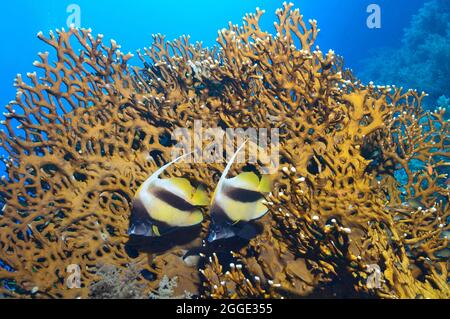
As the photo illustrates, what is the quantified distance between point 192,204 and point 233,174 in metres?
0.84

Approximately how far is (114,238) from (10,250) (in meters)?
1.34

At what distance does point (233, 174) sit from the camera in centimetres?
361

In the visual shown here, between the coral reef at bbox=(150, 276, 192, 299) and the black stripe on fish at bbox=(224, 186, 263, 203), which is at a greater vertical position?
the black stripe on fish at bbox=(224, 186, 263, 203)

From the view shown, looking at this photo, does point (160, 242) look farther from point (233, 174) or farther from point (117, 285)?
point (233, 174)

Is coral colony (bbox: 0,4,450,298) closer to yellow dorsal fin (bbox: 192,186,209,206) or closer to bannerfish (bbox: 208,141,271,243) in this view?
bannerfish (bbox: 208,141,271,243)

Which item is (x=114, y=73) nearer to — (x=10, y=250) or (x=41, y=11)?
(x=10, y=250)

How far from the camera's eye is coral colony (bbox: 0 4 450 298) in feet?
9.80
